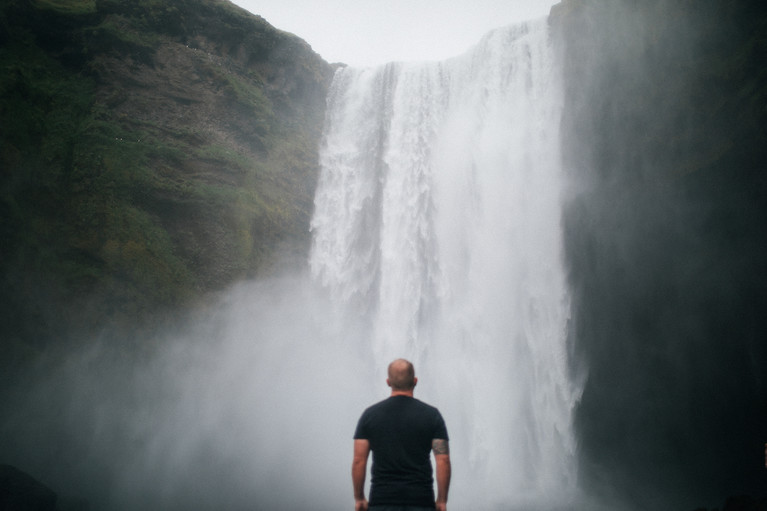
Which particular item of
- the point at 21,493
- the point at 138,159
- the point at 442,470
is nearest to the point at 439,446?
the point at 442,470

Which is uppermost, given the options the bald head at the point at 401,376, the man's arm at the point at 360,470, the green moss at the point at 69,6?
the green moss at the point at 69,6

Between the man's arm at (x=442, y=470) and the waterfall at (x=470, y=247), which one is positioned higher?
the waterfall at (x=470, y=247)

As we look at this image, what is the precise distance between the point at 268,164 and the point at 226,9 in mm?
6417

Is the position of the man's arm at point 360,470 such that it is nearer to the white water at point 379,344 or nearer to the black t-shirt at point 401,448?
the black t-shirt at point 401,448

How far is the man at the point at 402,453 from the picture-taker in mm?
2549

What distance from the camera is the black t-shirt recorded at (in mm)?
2551

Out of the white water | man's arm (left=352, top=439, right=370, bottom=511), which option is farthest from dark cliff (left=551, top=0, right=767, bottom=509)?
man's arm (left=352, top=439, right=370, bottom=511)

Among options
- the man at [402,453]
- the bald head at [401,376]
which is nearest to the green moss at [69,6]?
the bald head at [401,376]

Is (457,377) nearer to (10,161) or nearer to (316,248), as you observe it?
(316,248)

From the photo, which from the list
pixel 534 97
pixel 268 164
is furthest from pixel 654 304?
pixel 268 164

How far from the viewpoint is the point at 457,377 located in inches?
598

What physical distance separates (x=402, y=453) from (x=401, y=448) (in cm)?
3

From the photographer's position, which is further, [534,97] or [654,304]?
[534,97]

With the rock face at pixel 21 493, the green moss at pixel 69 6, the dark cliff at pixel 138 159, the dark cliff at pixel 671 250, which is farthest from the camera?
the green moss at pixel 69 6
